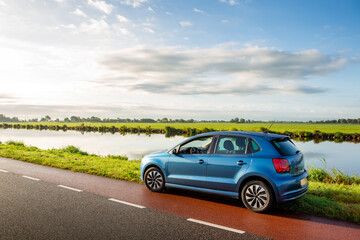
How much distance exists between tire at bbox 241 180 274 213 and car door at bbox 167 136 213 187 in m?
1.11

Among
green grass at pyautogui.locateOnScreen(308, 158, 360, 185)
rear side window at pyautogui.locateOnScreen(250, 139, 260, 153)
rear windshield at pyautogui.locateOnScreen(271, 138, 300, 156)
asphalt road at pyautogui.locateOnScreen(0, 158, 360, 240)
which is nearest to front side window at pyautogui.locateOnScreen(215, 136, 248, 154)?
rear side window at pyautogui.locateOnScreen(250, 139, 260, 153)

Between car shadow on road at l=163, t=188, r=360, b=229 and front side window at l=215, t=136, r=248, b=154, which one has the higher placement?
front side window at l=215, t=136, r=248, b=154

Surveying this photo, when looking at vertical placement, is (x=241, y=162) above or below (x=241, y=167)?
above

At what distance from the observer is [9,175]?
10.0 metres

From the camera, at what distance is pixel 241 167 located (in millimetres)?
6297

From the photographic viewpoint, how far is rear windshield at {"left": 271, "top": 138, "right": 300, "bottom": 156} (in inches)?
243

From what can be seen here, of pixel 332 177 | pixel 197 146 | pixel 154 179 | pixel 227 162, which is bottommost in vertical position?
pixel 332 177

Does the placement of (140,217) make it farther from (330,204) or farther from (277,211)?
(330,204)

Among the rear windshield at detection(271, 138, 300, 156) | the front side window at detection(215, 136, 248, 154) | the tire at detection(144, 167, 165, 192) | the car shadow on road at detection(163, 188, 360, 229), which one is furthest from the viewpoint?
the tire at detection(144, 167, 165, 192)

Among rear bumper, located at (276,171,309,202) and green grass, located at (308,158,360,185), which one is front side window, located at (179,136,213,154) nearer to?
rear bumper, located at (276,171,309,202)

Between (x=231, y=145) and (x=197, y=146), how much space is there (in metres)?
1.07

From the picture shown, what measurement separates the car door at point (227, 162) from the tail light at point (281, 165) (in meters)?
0.57

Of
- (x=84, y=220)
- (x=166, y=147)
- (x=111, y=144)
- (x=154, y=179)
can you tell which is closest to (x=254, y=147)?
(x=154, y=179)

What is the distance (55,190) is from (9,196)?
1114mm
